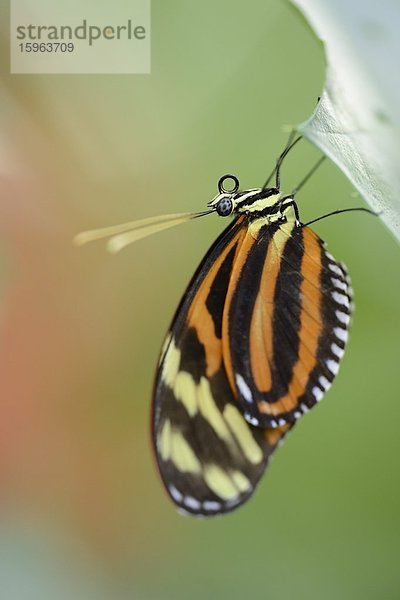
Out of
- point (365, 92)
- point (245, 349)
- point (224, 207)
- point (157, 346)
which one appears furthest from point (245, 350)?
point (157, 346)

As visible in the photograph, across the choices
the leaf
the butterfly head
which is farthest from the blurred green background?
the leaf

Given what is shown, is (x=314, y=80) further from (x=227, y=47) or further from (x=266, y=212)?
(x=266, y=212)

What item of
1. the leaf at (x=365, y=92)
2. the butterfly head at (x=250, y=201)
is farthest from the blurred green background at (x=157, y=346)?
the leaf at (x=365, y=92)

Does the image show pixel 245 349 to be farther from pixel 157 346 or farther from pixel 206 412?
pixel 157 346

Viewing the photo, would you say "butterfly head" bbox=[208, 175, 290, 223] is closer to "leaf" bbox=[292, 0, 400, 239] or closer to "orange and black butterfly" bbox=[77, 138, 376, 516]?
"orange and black butterfly" bbox=[77, 138, 376, 516]

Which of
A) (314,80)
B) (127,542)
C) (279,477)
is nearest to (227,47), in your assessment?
(314,80)

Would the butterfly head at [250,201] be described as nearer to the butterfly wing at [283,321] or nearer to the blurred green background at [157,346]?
the butterfly wing at [283,321]
